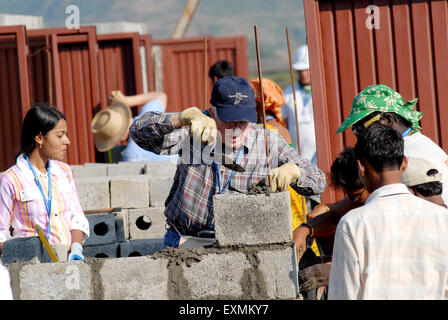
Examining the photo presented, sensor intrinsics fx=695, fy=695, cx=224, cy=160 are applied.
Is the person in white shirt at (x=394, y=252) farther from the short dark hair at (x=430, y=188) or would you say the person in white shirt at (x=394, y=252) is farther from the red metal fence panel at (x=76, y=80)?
the red metal fence panel at (x=76, y=80)

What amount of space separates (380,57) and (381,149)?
288cm

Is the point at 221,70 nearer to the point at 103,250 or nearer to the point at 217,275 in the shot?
the point at 103,250

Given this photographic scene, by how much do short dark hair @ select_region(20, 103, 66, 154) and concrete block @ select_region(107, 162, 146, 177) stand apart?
3482 mm

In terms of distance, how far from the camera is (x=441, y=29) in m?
5.83

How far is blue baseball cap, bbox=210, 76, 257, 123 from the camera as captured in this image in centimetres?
434

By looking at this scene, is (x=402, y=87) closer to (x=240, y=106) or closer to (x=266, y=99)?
(x=266, y=99)

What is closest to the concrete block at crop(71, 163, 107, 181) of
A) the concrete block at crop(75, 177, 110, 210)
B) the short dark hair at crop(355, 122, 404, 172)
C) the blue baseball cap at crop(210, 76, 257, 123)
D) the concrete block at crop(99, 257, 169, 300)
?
the concrete block at crop(75, 177, 110, 210)

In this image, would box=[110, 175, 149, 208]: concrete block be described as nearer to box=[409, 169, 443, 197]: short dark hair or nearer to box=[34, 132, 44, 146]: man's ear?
box=[34, 132, 44, 146]: man's ear

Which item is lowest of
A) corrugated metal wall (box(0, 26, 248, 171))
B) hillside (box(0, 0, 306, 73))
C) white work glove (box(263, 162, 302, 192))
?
white work glove (box(263, 162, 302, 192))

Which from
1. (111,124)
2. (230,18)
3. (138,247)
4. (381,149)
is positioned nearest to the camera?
(381,149)

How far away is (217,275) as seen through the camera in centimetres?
403

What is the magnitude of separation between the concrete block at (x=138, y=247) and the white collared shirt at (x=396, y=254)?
137 inches

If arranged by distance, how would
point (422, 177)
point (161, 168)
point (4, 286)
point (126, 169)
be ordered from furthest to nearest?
1. point (126, 169)
2. point (161, 168)
3. point (422, 177)
4. point (4, 286)

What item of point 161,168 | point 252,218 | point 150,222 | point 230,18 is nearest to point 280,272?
point 252,218
